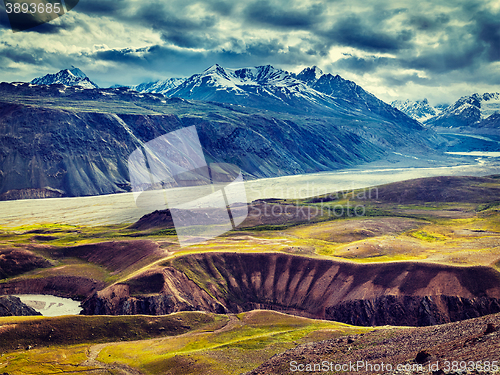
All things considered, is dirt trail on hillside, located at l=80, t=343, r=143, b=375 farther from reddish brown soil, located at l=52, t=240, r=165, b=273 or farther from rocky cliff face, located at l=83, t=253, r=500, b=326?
reddish brown soil, located at l=52, t=240, r=165, b=273

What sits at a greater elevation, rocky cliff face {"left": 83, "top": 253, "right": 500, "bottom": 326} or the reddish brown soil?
the reddish brown soil

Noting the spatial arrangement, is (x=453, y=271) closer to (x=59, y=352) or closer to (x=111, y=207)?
(x=59, y=352)

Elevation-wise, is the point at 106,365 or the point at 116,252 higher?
the point at 116,252

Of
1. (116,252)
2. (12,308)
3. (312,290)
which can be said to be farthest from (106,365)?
(116,252)

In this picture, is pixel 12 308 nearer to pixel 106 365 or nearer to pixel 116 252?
pixel 106 365

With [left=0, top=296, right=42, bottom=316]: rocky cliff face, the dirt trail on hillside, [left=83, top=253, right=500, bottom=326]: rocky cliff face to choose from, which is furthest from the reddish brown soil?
the dirt trail on hillside

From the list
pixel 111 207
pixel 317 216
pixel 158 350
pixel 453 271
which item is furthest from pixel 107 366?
pixel 111 207
